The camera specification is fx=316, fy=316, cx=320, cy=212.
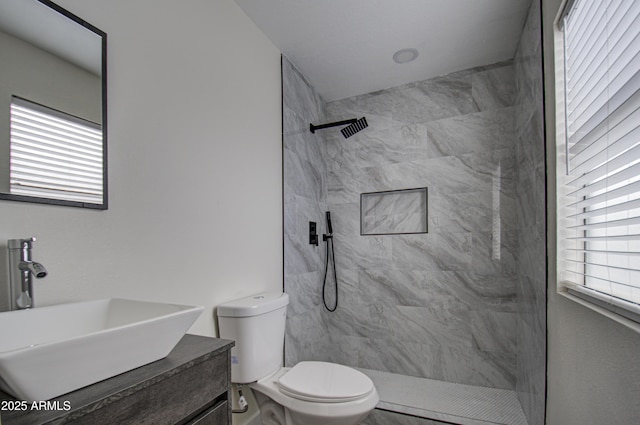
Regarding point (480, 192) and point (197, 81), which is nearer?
point (197, 81)

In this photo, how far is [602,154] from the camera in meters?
1.06

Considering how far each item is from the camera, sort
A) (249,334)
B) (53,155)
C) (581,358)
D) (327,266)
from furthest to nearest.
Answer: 1. (327,266)
2. (249,334)
3. (581,358)
4. (53,155)

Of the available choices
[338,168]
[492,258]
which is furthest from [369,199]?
[492,258]

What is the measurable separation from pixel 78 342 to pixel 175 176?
873mm

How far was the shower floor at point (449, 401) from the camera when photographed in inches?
75.3

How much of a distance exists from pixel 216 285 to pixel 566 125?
5.73ft

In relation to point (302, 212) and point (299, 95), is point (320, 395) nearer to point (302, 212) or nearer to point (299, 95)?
point (302, 212)

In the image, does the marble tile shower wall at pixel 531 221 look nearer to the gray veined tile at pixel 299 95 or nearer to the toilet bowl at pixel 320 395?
the toilet bowl at pixel 320 395

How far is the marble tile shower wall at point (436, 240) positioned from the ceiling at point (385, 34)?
23cm

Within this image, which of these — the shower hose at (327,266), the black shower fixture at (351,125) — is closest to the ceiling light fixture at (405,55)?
the black shower fixture at (351,125)

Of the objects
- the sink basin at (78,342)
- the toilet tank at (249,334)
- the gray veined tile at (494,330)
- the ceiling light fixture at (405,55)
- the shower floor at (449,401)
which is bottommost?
the shower floor at (449,401)

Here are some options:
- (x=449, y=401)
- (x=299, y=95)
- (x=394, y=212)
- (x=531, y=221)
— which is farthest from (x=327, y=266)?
(x=531, y=221)

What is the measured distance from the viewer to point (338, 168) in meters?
2.89

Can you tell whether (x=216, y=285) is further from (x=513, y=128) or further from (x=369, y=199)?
(x=513, y=128)
